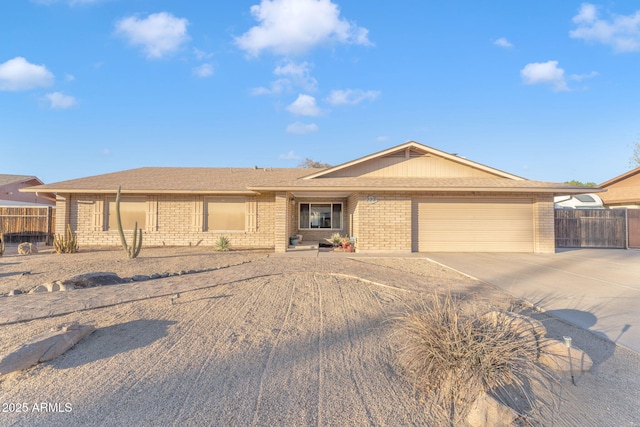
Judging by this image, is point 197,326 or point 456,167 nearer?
point 197,326

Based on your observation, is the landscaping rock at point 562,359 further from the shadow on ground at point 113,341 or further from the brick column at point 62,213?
the brick column at point 62,213

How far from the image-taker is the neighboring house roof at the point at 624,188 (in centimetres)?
2002

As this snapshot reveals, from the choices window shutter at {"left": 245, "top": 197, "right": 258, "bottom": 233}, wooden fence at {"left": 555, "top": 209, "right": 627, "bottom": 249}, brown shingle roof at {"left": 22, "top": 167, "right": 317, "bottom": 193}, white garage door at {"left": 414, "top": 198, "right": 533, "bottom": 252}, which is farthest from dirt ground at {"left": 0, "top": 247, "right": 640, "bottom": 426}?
wooden fence at {"left": 555, "top": 209, "right": 627, "bottom": 249}

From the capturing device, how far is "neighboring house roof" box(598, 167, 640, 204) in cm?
2002

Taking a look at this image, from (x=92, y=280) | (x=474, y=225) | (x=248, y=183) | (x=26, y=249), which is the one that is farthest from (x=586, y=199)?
(x=26, y=249)

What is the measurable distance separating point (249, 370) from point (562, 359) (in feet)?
11.3

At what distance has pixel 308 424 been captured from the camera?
2613 mm

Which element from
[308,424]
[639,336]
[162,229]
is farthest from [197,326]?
[162,229]

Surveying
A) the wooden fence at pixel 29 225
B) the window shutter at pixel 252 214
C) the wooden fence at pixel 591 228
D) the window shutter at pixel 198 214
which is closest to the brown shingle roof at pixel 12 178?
the wooden fence at pixel 29 225

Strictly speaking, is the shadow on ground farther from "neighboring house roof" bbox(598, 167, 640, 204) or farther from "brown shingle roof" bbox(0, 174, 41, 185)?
"brown shingle roof" bbox(0, 174, 41, 185)

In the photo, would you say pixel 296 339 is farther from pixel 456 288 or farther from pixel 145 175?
pixel 145 175

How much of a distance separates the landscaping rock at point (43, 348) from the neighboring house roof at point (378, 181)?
8.86 m

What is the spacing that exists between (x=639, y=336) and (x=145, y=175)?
19326 millimetres

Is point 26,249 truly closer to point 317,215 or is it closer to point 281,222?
point 281,222
